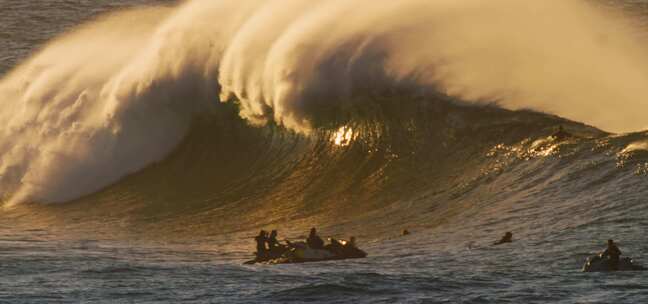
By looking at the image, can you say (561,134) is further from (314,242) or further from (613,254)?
(613,254)

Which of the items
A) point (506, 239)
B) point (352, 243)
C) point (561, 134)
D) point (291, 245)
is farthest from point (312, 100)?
point (506, 239)

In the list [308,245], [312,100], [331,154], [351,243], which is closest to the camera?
[351,243]

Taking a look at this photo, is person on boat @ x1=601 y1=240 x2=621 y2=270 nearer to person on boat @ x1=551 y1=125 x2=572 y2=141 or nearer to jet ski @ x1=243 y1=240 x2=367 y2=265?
jet ski @ x1=243 y1=240 x2=367 y2=265

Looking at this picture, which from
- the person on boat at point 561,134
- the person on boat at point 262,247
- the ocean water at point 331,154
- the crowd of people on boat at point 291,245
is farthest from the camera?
the person on boat at point 561,134

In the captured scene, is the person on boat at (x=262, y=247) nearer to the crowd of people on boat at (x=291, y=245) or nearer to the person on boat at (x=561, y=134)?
the crowd of people on boat at (x=291, y=245)

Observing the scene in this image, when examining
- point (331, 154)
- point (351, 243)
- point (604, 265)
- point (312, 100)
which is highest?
point (312, 100)

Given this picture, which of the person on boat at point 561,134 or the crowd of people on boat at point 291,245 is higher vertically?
the person on boat at point 561,134

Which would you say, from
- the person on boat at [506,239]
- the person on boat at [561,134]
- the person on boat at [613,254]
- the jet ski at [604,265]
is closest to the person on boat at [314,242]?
the person on boat at [506,239]

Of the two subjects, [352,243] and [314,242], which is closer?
[352,243]
